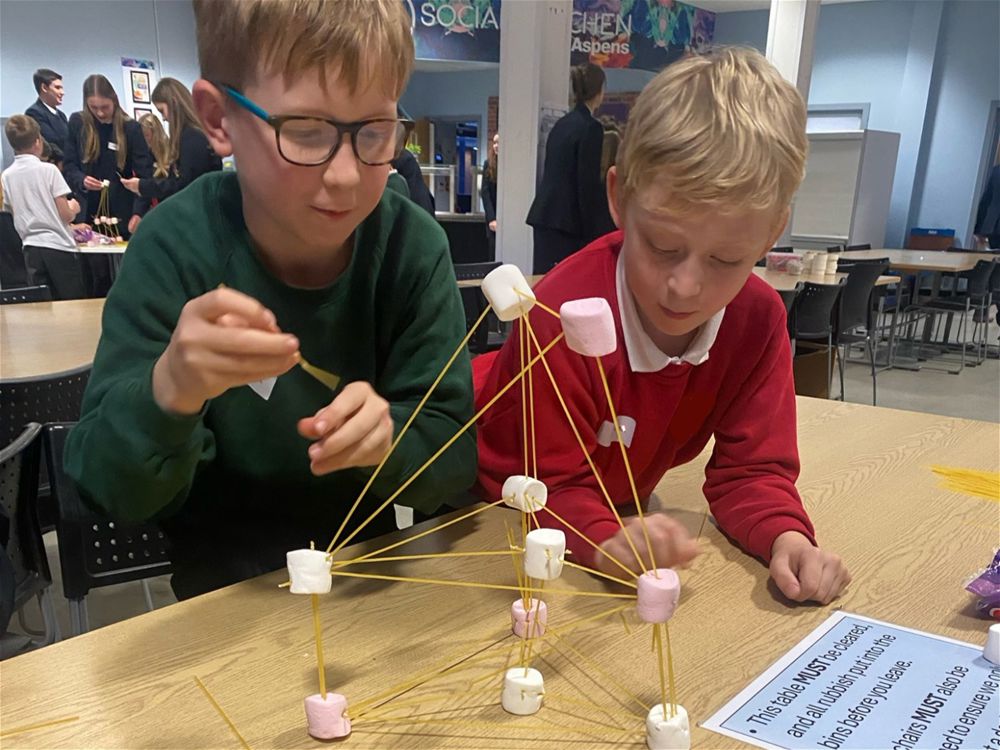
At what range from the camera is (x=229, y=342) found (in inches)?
21.1

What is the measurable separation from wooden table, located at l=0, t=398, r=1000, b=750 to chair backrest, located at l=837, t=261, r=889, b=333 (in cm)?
355

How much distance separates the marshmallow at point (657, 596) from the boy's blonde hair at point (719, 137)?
0.37 m

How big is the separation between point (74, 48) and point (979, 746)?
7510 mm

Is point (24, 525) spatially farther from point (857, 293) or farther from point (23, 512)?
point (857, 293)

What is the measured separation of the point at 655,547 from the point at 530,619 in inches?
5.8

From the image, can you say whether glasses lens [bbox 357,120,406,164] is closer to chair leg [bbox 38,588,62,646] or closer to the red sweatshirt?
the red sweatshirt

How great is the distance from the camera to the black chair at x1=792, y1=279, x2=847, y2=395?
371 centimetres

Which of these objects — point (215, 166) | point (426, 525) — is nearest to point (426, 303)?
point (426, 525)

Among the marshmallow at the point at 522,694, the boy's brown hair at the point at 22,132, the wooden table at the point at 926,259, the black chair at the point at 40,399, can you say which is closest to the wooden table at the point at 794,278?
the wooden table at the point at 926,259

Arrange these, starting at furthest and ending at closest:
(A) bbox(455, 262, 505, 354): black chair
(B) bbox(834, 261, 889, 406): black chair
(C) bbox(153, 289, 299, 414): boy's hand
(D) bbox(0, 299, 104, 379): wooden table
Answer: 1. (B) bbox(834, 261, 889, 406): black chair
2. (A) bbox(455, 262, 505, 354): black chair
3. (D) bbox(0, 299, 104, 379): wooden table
4. (C) bbox(153, 289, 299, 414): boy's hand

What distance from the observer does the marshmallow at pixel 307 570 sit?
0.55 metres

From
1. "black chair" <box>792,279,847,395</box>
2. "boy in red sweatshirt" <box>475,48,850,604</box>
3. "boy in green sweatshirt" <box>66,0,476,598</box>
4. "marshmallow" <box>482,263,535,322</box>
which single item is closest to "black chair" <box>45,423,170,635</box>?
"boy in green sweatshirt" <box>66,0,476,598</box>

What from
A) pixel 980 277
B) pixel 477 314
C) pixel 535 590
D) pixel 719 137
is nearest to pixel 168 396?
pixel 535 590

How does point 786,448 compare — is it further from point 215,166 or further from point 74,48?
point 74,48
